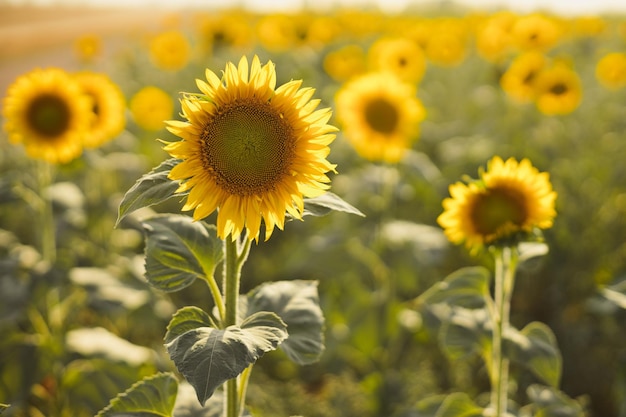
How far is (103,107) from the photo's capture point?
2.89 metres

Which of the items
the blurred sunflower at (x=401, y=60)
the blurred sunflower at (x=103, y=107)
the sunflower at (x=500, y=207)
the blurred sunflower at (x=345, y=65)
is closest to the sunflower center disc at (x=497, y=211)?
the sunflower at (x=500, y=207)

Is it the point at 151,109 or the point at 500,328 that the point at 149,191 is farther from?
the point at 151,109

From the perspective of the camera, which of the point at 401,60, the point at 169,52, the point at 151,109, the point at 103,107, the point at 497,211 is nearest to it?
the point at 497,211

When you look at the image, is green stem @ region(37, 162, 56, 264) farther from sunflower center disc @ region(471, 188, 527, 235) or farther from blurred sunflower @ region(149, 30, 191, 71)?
blurred sunflower @ region(149, 30, 191, 71)

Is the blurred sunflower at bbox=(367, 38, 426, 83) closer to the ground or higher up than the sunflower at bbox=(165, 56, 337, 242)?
higher up

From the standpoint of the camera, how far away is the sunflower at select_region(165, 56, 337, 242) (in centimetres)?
109

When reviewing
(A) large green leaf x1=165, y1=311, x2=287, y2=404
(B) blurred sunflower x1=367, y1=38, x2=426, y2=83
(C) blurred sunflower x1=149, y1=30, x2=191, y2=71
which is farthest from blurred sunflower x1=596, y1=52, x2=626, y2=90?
(A) large green leaf x1=165, y1=311, x2=287, y2=404

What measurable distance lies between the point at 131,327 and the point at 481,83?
17.8 ft

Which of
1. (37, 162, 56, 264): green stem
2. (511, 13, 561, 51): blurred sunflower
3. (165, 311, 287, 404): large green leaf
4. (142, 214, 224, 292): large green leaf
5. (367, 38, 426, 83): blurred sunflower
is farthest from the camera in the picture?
(511, 13, 561, 51): blurred sunflower

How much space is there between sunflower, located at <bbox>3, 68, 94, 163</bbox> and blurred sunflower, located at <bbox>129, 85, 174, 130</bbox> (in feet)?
6.67

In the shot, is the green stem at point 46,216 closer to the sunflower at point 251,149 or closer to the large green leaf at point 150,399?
the large green leaf at point 150,399

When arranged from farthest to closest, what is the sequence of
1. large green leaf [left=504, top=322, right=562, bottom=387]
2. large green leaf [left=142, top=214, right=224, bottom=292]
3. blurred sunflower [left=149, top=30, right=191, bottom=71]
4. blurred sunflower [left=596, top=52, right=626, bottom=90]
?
1. blurred sunflower [left=149, top=30, right=191, bottom=71]
2. blurred sunflower [left=596, top=52, right=626, bottom=90]
3. large green leaf [left=504, top=322, right=562, bottom=387]
4. large green leaf [left=142, top=214, right=224, bottom=292]

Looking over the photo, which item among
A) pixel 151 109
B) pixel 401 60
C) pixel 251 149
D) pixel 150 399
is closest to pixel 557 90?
pixel 401 60

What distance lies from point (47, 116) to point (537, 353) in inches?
73.0
